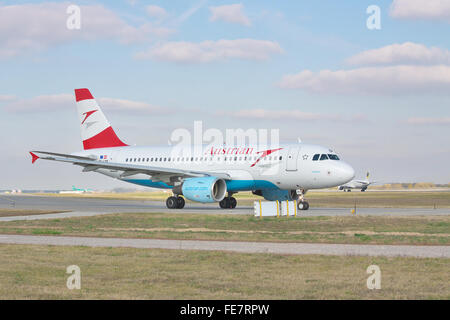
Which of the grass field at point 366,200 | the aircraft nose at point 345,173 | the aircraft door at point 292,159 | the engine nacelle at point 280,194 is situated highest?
the aircraft door at point 292,159

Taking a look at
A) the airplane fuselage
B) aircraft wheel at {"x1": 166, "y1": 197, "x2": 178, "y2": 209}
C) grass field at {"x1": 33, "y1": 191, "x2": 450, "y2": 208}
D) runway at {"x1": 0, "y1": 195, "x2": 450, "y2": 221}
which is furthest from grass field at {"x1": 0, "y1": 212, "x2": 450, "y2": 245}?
grass field at {"x1": 33, "y1": 191, "x2": 450, "y2": 208}

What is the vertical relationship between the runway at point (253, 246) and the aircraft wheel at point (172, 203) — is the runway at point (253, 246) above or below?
below

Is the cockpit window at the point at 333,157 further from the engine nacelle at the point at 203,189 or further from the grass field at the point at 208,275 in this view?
the grass field at the point at 208,275

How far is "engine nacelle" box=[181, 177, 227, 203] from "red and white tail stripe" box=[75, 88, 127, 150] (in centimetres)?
1342

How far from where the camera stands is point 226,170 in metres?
43.1

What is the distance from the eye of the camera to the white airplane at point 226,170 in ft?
130

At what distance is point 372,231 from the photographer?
24.7 meters

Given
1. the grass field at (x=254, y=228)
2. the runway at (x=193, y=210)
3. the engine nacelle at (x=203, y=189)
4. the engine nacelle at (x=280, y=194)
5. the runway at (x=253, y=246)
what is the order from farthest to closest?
the engine nacelle at (x=280, y=194)
the engine nacelle at (x=203, y=189)
the runway at (x=193, y=210)
the grass field at (x=254, y=228)
the runway at (x=253, y=246)

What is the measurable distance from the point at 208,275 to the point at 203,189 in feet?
84.2

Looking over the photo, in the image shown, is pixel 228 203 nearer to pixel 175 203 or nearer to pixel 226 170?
pixel 226 170

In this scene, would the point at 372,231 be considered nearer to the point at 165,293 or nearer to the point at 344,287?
the point at 344,287

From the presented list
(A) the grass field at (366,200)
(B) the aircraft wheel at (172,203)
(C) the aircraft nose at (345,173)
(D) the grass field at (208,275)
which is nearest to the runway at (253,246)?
(D) the grass field at (208,275)

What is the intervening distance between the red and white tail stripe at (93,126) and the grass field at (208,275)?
3418 centimetres
